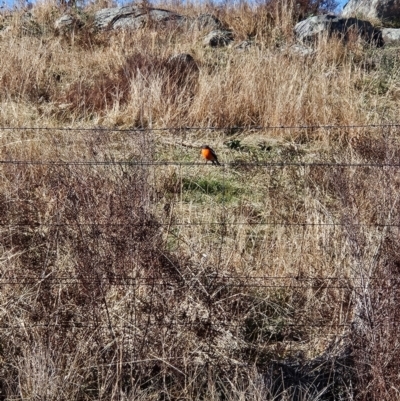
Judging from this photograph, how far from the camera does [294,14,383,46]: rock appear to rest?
10800 millimetres

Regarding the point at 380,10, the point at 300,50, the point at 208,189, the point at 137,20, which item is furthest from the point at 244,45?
the point at 208,189

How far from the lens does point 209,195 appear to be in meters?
5.85

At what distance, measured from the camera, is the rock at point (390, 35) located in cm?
1134

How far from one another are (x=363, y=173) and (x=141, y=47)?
205 inches

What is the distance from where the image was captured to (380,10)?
13531 millimetres

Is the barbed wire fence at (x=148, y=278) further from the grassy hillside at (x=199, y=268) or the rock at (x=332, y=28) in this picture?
the rock at (x=332, y=28)

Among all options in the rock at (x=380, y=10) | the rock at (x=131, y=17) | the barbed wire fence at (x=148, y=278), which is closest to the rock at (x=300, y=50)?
the rock at (x=131, y=17)

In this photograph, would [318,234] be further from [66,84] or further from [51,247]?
[66,84]

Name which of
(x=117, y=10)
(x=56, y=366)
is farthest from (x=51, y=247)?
(x=117, y=10)

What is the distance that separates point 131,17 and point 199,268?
935 centimetres

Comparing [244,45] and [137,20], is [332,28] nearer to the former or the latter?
[244,45]

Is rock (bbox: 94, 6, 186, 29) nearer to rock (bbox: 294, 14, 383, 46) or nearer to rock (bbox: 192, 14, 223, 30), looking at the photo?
rock (bbox: 192, 14, 223, 30)

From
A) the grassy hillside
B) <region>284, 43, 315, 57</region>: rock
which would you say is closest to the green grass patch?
the grassy hillside

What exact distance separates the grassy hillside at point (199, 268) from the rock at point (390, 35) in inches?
179
